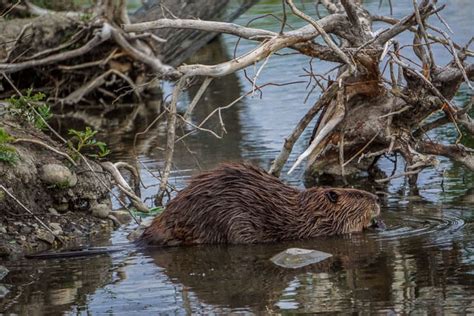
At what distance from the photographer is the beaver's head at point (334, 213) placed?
25.1ft

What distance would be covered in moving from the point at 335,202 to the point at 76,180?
6.18ft

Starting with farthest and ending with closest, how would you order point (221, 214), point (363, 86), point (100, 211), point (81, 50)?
point (81, 50), point (363, 86), point (100, 211), point (221, 214)

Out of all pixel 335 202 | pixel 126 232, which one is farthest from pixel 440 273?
pixel 126 232

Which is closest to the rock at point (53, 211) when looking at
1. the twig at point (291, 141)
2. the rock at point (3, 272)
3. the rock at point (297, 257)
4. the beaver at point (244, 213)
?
the beaver at point (244, 213)

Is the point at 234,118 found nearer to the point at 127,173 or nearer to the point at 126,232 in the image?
the point at 127,173

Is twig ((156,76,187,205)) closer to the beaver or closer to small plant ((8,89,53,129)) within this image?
the beaver

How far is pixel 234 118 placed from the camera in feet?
41.9

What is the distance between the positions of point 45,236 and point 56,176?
0.58 m

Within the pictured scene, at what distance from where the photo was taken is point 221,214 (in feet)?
24.3

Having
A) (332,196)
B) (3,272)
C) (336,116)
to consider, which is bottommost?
(3,272)

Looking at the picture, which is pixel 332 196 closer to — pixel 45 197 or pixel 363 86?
pixel 363 86

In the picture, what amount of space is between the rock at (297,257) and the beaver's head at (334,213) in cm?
71

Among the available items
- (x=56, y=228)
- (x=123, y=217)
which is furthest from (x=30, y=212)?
(x=123, y=217)

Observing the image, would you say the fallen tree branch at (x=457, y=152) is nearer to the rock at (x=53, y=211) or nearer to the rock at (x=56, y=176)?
the rock at (x=56, y=176)
